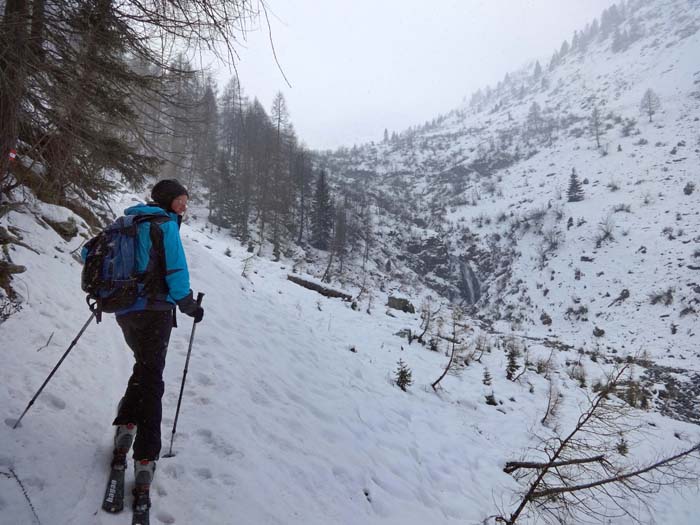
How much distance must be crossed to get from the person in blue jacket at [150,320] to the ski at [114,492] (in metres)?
0.06

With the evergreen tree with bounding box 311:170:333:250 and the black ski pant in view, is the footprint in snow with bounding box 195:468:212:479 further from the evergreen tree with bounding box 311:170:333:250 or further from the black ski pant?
the evergreen tree with bounding box 311:170:333:250

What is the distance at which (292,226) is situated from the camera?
113ft

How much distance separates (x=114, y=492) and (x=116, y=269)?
1.36 meters

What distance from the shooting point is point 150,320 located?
7.42 feet

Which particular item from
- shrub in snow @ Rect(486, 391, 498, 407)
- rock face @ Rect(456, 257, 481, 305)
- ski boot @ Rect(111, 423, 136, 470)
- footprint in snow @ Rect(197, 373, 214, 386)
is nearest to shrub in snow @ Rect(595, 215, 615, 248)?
rock face @ Rect(456, 257, 481, 305)

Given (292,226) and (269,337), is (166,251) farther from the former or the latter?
(292,226)

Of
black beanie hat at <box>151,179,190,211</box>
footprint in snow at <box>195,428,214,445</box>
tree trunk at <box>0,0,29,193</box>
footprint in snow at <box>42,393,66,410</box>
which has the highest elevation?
tree trunk at <box>0,0,29,193</box>

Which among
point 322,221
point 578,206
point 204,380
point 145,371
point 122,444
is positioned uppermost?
point 578,206

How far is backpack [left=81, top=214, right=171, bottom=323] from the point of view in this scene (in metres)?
2.13

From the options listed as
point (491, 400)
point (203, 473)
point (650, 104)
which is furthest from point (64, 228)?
point (650, 104)

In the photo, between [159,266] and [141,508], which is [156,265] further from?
[141,508]

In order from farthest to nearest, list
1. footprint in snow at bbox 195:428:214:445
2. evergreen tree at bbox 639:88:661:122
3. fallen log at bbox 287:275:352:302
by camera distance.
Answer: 1. evergreen tree at bbox 639:88:661:122
2. fallen log at bbox 287:275:352:302
3. footprint in snow at bbox 195:428:214:445

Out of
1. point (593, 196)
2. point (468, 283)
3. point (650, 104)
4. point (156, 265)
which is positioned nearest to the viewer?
point (156, 265)

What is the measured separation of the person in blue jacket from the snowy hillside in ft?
48.1
